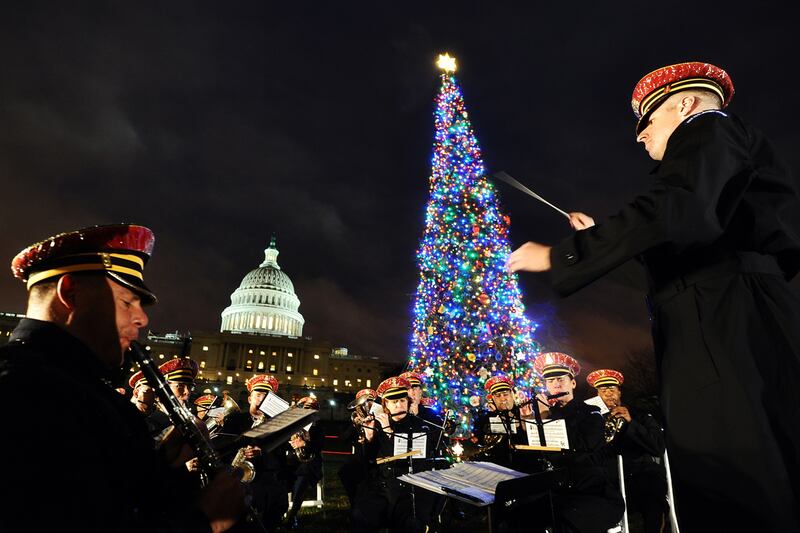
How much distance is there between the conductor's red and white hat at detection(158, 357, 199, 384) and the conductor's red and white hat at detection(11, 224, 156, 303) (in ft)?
23.9

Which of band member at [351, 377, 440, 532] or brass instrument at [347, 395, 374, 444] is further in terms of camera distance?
brass instrument at [347, 395, 374, 444]

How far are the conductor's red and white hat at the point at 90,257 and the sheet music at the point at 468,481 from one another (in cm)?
245

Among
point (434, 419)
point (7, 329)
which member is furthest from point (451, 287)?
point (7, 329)

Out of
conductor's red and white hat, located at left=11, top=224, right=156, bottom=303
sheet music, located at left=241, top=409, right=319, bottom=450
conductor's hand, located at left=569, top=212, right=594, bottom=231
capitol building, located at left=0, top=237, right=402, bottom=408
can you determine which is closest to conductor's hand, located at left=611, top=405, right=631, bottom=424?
conductor's hand, located at left=569, top=212, right=594, bottom=231

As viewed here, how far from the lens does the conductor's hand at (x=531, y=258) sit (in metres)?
1.93

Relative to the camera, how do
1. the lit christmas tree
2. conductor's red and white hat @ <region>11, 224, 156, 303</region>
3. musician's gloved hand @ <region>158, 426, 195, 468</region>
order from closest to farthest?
conductor's red and white hat @ <region>11, 224, 156, 303</region> < musician's gloved hand @ <region>158, 426, 195, 468</region> < the lit christmas tree

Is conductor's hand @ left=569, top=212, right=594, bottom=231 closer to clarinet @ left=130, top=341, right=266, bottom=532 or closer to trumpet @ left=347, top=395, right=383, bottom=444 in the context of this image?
clarinet @ left=130, top=341, right=266, bottom=532

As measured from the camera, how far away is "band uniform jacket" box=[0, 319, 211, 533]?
4.15 ft

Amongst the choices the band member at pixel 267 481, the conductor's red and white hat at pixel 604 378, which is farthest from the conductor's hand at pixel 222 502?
the conductor's red and white hat at pixel 604 378

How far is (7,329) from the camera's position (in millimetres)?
80875

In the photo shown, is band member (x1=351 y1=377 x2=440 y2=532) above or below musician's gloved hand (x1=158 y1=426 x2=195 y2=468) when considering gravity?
below

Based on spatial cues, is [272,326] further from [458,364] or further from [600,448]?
[600,448]

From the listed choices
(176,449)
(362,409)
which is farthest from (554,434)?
(362,409)

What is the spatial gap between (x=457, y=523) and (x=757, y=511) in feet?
30.0
